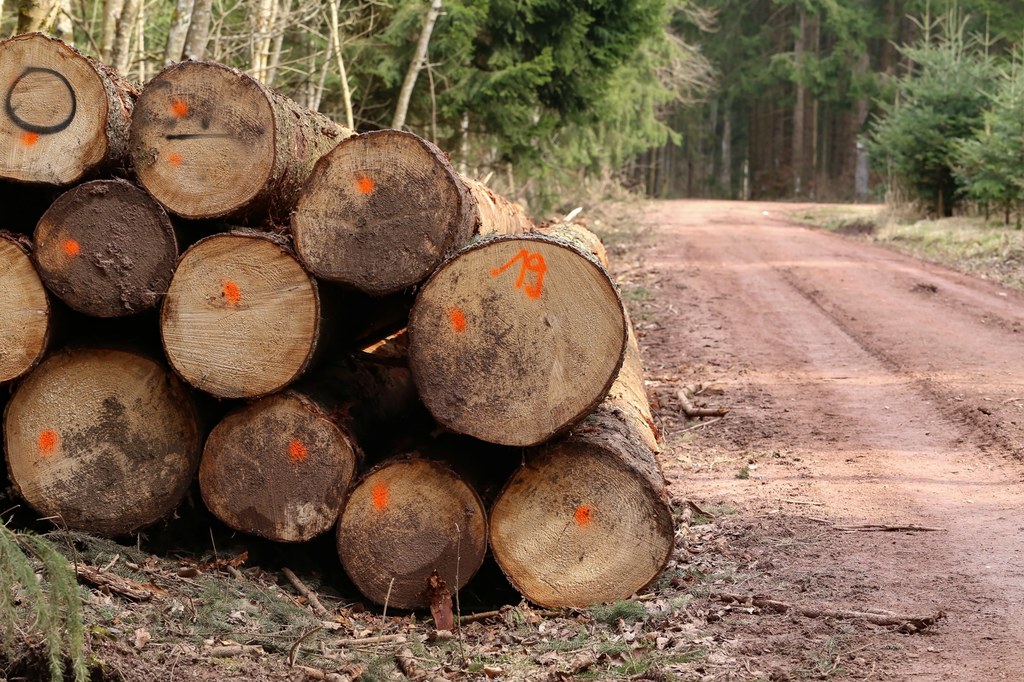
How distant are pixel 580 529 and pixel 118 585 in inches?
81.2

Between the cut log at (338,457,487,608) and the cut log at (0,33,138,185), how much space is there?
2025 mm

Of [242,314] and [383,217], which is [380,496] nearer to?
[242,314]

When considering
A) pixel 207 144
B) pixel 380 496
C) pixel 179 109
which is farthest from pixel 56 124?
pixel 380 496

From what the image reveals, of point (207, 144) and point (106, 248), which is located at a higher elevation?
point (207, 144)

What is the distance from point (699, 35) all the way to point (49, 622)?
47.1m

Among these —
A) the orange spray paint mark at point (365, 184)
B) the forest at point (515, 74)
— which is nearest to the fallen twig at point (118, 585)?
the orange spray paint mark at point (365, 184)

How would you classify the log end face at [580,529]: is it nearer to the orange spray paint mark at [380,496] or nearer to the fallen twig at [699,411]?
the orange spray paint mark at [380,496]

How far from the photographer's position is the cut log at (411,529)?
489cm

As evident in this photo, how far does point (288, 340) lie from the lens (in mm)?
4785

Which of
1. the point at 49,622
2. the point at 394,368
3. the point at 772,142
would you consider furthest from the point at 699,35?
the point at 49,622

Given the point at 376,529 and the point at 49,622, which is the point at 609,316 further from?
the point at 49,622

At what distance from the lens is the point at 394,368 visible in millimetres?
6000

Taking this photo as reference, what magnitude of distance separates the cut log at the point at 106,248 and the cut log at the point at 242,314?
0.14 m

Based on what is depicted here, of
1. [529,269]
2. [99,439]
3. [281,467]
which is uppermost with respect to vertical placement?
[529,269]
